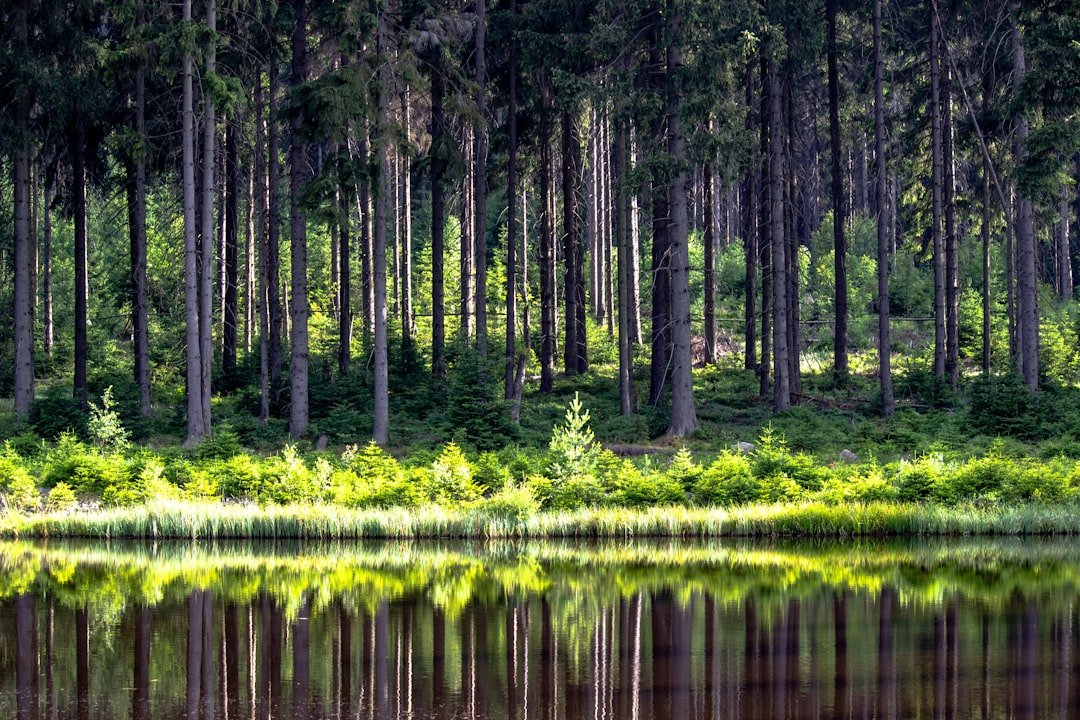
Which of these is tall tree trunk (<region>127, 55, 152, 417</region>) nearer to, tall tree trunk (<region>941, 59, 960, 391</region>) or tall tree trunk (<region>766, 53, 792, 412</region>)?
tall tree trunk (<region>766, 53, 792, 412</region>)

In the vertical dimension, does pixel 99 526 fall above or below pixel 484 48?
below

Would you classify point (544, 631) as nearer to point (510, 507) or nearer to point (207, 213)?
point (510, 507)

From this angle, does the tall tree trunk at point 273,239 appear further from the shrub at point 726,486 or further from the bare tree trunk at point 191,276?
the shrub at point 726,486

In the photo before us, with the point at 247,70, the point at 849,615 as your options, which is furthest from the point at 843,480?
the point at 247,70

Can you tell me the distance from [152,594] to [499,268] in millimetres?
36969

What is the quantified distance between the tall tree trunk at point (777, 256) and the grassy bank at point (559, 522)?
10.7 meters

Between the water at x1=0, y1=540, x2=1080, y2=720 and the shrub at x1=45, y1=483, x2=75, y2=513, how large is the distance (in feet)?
9.24

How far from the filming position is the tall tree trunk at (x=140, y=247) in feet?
107

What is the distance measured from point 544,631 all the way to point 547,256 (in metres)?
26.0

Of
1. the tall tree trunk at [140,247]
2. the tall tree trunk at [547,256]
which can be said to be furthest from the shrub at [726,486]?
the tall tree trunk at [140,247]

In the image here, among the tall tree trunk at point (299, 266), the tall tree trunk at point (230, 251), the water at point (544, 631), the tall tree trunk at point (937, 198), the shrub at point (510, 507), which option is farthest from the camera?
the tall tree trunk at point (230, 251)

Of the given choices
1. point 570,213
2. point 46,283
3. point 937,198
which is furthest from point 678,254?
point 46,283

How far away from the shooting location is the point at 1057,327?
4316 cm

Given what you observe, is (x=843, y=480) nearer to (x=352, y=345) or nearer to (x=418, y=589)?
(x=418, y=589)
